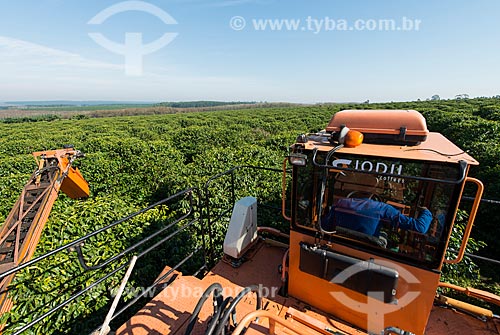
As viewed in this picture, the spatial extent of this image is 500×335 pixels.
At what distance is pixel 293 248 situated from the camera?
2924mm

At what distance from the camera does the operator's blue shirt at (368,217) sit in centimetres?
221

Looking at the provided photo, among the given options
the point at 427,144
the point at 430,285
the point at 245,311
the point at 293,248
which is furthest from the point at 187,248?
the point at 427,144

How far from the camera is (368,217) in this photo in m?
2.41

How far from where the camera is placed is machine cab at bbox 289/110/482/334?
2.18 metres

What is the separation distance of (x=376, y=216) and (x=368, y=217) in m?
0.07

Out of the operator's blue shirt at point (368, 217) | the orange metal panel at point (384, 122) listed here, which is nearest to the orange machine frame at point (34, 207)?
the operator's blue shirt at point (368, 217)

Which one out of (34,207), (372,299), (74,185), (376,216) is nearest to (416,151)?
(376,216)

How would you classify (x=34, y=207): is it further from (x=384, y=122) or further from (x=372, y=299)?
(x=384, y=122)

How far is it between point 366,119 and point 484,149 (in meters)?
10.4

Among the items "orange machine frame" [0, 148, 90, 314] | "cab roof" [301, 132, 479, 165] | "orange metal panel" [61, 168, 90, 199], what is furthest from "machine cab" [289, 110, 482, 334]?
"orange metal panel" [61, 168, 90, 199]

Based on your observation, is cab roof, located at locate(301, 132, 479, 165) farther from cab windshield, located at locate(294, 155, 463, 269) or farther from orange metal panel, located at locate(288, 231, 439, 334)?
orange metal panel, located at locate(288, 231, 439, 334)

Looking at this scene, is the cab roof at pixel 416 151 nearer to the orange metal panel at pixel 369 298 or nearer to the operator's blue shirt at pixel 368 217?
the operator's blue shirt at pixel 368 217

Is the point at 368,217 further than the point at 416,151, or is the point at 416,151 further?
the point at 368,217

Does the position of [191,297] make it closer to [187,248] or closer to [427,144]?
[187,248]
